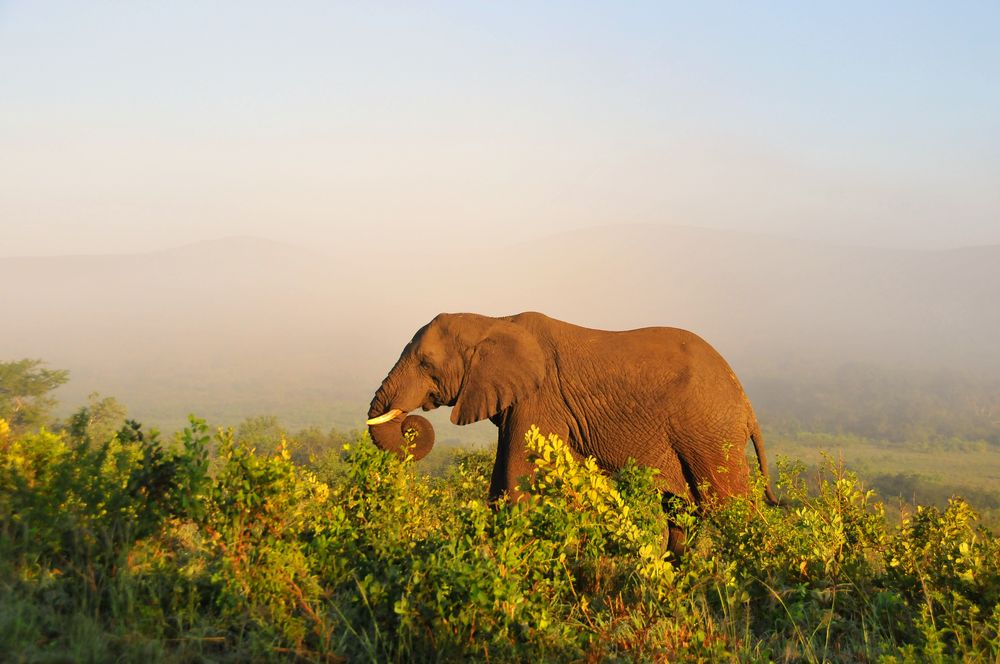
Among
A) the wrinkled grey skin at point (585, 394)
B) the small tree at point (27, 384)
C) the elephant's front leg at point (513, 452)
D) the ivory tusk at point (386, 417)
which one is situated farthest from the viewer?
the small tree at point (27, 384)

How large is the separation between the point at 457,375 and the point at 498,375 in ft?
2.01

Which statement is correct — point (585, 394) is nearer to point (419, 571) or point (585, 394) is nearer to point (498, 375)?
point (498, 375)

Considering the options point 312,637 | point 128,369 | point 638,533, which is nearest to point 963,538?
point 638,533

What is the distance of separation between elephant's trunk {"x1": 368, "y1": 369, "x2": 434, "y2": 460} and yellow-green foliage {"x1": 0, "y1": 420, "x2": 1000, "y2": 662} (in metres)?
3.98

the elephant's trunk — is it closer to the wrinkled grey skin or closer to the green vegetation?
the wrinkled grey skin

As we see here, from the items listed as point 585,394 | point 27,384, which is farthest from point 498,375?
point 27,384

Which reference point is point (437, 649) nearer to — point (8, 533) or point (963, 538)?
point (8, 533)

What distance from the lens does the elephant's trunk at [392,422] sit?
1177cm

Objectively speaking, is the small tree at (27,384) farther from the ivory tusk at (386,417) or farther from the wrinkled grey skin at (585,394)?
the wrinkled grey skin at (585,394)

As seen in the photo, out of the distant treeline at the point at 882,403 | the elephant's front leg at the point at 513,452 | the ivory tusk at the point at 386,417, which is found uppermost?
the ivory tusk at the point at 386,417

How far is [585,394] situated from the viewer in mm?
11477

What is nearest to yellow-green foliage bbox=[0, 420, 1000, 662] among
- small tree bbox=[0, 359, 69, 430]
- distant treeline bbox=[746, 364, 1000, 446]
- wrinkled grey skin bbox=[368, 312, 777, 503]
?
wrinkled grey skin bbox=[368, 312, 777, 503]

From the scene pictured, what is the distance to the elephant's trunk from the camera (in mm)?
11773

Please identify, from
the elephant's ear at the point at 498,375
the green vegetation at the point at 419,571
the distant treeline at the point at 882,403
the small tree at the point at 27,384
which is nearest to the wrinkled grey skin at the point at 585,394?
the elephant's ear at the point at 498,375
